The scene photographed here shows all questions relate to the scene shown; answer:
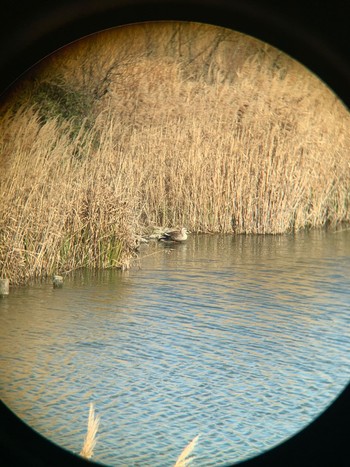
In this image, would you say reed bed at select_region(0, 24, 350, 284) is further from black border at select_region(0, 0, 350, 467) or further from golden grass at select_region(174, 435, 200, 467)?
black border at select_region(0, 0, 350, 467)

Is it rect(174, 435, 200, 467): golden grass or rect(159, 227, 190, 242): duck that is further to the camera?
rect(159, 227, 190, 242): duck

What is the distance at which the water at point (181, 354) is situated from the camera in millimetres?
Answer: 3135

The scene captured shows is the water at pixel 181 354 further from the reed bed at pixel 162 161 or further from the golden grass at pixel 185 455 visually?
the reed bed at pixel 162 161

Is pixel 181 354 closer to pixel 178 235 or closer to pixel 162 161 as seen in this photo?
pixel 178 235

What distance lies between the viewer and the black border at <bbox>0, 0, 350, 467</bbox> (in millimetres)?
1059

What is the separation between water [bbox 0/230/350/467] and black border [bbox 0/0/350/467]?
1684 millimetres

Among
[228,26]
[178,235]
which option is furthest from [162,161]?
[228,26]

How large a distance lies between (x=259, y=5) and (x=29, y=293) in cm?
404

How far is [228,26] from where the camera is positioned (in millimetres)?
1104

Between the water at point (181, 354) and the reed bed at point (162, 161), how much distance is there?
1.27 ft

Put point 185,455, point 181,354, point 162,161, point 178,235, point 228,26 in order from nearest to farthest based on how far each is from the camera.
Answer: point 228,26
point 185,455
point 181,354
point 178,235
point 162,161

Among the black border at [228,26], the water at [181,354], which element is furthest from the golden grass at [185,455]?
the black border at [228,26]

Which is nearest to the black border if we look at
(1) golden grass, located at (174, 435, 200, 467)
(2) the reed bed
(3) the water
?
(1) golden grass, located at (174, 435, 200, 467)

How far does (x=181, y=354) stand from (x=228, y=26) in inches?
125
